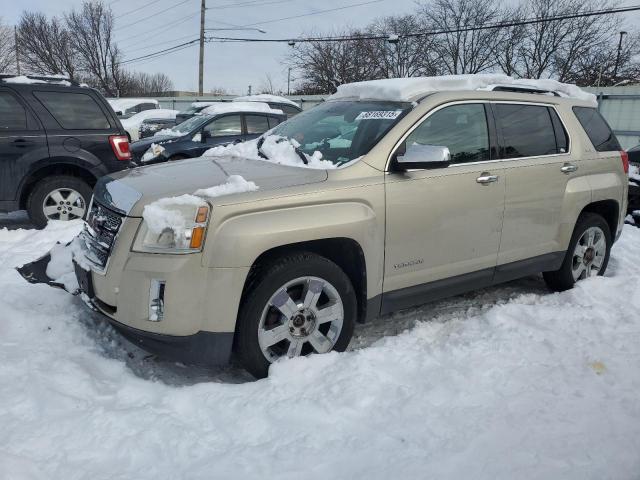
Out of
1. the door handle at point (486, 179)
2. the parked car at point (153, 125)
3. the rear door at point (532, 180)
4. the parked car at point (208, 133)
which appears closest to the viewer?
the door handle at point (486, 179)

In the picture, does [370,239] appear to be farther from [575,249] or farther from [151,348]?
[575,249]

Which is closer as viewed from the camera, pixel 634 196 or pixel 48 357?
pixel 48 357

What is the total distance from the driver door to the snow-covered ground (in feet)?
1.22

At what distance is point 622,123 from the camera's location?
1800cm

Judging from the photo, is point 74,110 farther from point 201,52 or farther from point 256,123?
point 201,52

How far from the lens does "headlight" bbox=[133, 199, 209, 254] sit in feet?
9.29

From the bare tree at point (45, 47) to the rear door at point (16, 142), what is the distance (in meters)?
47.5

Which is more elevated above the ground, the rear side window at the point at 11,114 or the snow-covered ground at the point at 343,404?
the rear side window at the point at 11,114

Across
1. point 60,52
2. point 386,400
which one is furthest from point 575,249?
point 60,52

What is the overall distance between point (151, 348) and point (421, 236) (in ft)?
6.08

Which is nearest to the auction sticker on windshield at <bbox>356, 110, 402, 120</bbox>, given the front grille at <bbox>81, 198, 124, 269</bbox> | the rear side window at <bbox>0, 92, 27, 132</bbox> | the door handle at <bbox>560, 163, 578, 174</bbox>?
the door handle at <bbox>560, 163, 578, 174</bbox>

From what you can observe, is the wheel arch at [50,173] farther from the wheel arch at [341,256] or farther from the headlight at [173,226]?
the wheel arch at [341,256]

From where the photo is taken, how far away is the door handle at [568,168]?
4438 millimetres

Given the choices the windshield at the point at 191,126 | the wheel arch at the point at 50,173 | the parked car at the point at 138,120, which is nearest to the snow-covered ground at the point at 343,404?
the wheel arch at the point at 50,173
